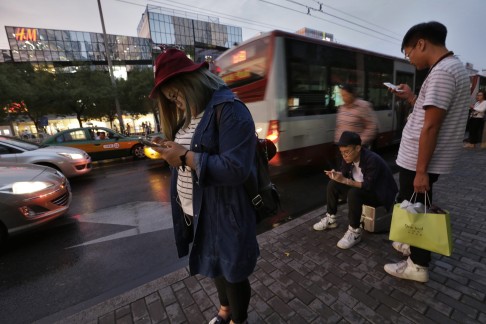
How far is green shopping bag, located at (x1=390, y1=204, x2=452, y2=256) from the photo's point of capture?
1.90 meters

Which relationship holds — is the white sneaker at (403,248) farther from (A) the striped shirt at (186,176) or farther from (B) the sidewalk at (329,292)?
(A) the striped shirt at (186,176)

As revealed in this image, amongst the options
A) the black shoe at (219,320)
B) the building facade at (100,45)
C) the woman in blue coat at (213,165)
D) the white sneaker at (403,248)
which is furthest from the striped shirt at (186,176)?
the building facade at (100,45)

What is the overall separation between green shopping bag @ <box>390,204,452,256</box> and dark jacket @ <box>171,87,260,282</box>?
1.31 meters

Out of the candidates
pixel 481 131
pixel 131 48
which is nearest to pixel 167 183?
pixel 481 131

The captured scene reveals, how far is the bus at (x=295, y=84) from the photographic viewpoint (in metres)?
5.28

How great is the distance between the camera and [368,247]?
9.64ft

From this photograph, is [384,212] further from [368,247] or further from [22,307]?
[22,307]

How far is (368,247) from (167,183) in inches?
202

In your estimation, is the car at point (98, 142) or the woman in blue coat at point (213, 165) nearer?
the woman in blue coat at point (213, 165)

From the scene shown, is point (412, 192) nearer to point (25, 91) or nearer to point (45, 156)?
point (45, 156)

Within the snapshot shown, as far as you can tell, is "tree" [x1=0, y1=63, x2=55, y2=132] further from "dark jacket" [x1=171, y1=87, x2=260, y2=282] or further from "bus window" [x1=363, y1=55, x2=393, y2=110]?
"dark jacket" [x1=171, y1=87, x2=260, y2=282]

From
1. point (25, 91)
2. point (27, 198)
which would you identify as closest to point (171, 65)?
point (27, 198)

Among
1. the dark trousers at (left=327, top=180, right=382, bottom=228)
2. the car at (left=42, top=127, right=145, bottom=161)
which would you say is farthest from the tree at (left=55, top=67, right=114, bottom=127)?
the dark trousers at (left=327, top=180, right=382, bottom=228)

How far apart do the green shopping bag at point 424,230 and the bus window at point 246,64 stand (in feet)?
13.3
